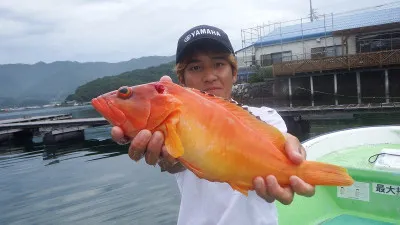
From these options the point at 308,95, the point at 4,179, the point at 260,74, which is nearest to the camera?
the point at 4,179

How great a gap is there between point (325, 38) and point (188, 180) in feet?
124

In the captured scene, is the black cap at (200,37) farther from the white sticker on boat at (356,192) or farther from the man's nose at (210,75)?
the white sticker on boat at (356,192)

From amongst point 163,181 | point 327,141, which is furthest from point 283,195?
point 163,181

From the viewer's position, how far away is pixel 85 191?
1226 centimetres

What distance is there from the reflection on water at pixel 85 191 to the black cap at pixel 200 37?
23.2 feet

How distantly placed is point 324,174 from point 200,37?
1446 mm

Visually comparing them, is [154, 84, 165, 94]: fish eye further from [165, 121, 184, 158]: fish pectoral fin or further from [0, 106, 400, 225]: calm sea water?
[0, 106, 400, 225]: calm sea water

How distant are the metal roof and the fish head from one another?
38.2 m

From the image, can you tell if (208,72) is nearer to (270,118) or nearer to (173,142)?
(270,118)

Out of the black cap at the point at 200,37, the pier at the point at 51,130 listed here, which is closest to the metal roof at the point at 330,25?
the pier at the point at 51,130

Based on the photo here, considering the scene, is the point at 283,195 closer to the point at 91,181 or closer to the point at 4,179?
the point at 91,181

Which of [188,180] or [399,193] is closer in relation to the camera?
[188,180]

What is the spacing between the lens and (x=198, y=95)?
1.95m

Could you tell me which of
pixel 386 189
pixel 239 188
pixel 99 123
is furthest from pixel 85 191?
pixel 239 188
